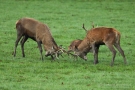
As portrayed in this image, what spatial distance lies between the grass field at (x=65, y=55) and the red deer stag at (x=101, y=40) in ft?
1.39

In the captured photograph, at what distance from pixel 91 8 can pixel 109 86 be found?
1921 centimetres

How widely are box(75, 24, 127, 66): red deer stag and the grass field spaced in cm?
42

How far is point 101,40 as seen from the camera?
17016mm

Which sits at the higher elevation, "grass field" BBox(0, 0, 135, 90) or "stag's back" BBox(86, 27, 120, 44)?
"stag's back" BBox(86, 27, 120, 44)

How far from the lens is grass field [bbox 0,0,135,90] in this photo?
1393cm

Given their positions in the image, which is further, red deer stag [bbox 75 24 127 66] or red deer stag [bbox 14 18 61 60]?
red deer stag [bbox 14 18 61 60]

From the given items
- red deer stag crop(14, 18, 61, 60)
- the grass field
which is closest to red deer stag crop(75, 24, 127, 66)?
the grass field

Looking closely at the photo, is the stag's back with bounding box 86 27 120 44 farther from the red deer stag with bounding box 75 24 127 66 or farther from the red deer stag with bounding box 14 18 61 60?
the red deer stag with bounding box 14 18 61 60

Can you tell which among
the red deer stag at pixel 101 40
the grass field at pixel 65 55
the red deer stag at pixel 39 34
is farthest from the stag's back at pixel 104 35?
the red deer stag at pixel 39 34

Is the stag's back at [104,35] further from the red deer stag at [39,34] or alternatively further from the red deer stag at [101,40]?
the red deer stag at [39,34]

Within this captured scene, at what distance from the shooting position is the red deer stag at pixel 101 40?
16781 mm

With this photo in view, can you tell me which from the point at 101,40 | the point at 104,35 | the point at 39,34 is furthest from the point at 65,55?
the point at 104,35

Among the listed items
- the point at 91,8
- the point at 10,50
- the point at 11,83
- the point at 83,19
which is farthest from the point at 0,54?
the point at 91,8

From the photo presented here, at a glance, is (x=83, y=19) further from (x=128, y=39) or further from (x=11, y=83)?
(x=11, y=83)
